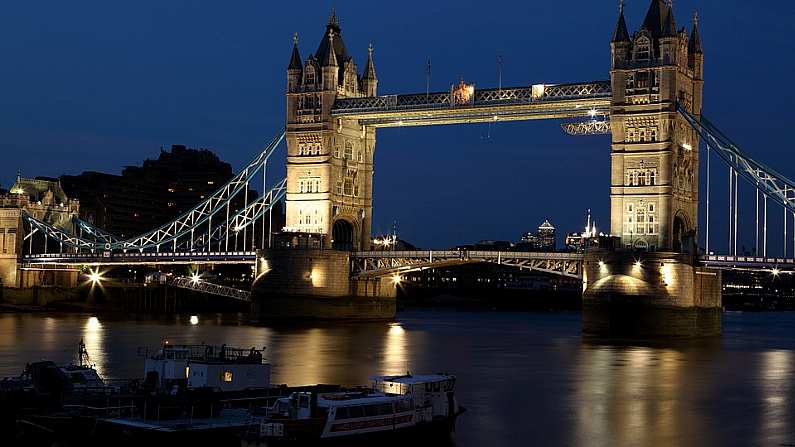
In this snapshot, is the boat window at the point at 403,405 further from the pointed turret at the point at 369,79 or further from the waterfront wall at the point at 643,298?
the pointed turret at the point at 369,79

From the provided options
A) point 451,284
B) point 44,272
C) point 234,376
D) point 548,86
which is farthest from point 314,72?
point 451,284

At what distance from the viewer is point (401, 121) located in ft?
276

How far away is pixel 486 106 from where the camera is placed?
78125mm

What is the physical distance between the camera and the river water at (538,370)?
119 feet

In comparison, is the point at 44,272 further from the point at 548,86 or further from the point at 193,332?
the point at 548,86

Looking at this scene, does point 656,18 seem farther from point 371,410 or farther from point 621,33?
point 371,410

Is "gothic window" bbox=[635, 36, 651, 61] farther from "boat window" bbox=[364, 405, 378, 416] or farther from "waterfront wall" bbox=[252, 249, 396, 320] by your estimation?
"boat window" bbox=[364, 405, 378, 416]

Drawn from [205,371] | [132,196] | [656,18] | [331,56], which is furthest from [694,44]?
[132,196]

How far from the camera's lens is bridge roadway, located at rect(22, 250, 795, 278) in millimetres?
69944

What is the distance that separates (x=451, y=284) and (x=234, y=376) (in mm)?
151591

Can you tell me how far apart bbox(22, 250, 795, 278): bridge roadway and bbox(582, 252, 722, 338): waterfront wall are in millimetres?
3116

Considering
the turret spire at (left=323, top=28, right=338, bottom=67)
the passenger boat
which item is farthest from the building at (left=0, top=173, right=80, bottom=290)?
the passenger boat

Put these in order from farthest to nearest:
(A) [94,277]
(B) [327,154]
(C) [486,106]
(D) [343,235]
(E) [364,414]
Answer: (A) [94,277], (D) [343,235], (B) [327,154], (C) [486,106], (E) [364,414]

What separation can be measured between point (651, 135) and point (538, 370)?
23.8 m
